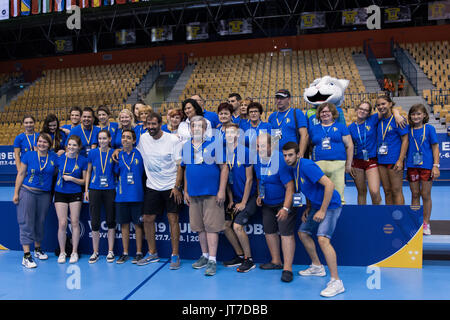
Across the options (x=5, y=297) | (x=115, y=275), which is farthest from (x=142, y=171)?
(x=5, y=297)

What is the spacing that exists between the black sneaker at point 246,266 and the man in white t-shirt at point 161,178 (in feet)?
2.34

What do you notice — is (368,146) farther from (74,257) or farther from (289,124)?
(74,257)

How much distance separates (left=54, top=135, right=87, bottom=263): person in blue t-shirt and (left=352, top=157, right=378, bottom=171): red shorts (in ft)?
11.1

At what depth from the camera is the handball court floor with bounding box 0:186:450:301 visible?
3133mm

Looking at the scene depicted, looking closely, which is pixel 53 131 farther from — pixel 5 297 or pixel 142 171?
pixel 5 297

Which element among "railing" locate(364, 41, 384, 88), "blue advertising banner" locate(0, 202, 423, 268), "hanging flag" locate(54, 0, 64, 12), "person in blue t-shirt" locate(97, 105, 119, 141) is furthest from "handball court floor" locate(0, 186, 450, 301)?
"hanging flag" locate(54, 0, 64, 12)

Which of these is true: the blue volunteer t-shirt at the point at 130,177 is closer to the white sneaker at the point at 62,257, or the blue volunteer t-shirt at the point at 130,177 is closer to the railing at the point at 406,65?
the white sneaker at the point at 62,257

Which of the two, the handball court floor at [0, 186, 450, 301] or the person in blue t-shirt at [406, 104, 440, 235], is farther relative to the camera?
the person in blue t-shirt at [406, 104, 440, 235]

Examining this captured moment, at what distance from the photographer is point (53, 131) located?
4.74 m

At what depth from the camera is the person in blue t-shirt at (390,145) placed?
13.7 feet

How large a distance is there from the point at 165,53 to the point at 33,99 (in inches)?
268

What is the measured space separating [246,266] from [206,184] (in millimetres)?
989

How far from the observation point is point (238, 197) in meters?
3.98

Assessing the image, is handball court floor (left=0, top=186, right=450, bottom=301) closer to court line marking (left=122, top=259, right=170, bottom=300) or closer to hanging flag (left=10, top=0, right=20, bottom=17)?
court line marking (left=122, top=259, right=170, bottom=300)
